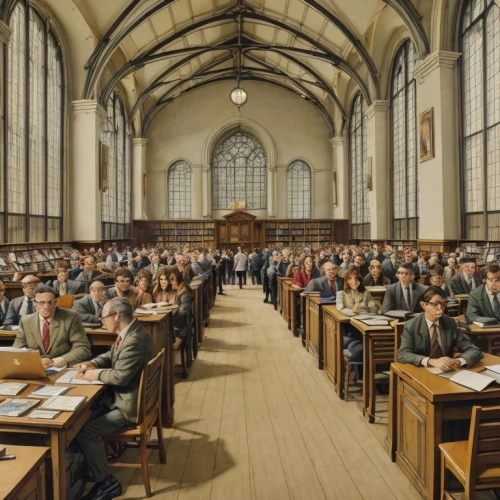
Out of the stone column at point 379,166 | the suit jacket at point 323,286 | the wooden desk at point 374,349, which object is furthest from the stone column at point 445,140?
the wooden desk at point 374,349

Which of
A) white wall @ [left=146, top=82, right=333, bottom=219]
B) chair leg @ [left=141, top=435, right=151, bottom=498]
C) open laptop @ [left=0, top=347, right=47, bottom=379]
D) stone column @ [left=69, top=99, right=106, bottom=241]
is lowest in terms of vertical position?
chair leg @ [left=141, top=435, right=151, bottom=498]

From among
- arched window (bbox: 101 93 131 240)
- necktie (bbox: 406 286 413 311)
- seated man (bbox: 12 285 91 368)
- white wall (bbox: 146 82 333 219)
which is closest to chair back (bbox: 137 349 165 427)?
seated man (bbox: 12 285 91 368)

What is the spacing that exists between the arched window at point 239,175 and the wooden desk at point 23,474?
23.6 meters

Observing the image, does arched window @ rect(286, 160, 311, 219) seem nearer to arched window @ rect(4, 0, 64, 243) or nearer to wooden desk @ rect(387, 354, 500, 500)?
arched window @ rect(4, 0, 64, 243)

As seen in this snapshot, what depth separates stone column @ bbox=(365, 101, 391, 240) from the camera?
16391mm

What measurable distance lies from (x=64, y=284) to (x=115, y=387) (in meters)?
4.18

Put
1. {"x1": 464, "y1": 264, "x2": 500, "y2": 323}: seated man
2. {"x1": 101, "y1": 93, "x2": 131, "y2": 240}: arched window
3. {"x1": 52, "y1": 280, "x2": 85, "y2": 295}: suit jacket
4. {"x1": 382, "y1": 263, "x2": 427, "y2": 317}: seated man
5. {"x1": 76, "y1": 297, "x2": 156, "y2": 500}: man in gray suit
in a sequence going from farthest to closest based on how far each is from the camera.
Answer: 1. {"x1": 101, "y1": 93, "x2": 131, "y2": 240}: arched window
2. {"x1": 52, "y1": 280, "x2": 85, "y2": 295}: suit jacket
3. {"x1": 382, "y1": 263, "x2": 427, "y2": 317}: seated man
4. {"x1": 464, "y1": 264, "x2": 500, "y2": 323}: seated man
5. {"x1": 76, "y1": 297, "x2": 156, "y2": 500}: man in gray suit

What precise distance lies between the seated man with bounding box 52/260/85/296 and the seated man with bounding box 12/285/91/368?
307 cm

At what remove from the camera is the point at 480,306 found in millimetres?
4855

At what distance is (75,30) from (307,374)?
13.9 metres

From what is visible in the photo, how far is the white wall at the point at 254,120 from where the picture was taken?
24672 mm

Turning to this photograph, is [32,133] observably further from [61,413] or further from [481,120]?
[481,120]

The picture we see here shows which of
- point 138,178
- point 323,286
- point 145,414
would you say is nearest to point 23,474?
point 145,414

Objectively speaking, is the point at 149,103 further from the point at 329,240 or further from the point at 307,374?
the point at 307,374
